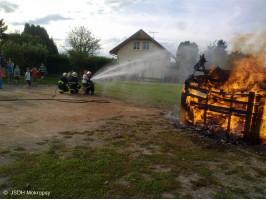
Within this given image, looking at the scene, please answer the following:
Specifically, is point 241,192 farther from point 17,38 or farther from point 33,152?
point 17,38

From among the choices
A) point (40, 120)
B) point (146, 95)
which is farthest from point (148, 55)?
point (40, 120)

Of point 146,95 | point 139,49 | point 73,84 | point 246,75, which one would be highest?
point 139,49

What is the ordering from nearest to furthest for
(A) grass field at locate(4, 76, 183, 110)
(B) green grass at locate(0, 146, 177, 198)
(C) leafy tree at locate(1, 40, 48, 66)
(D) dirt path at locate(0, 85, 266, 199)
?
(B) green grass at locate(0, 146, 177, 198), (D) dirt path at locate(0, 85, 266, 199), (A) grass field at locate(4, 76, 183, 110), (C) leafy tree at locate(1, 40, 48, 66)

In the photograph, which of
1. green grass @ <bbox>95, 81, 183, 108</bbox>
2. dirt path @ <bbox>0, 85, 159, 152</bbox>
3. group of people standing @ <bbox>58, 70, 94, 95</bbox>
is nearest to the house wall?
green grass @ <bbox>95, 81, 183, 108</bbox>

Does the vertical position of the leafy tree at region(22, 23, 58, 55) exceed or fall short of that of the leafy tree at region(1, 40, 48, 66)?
it exceeds it

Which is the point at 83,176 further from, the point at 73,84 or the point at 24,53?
the point at 24,53

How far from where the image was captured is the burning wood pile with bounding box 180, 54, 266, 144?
17.8ft

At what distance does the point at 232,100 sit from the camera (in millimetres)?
5777

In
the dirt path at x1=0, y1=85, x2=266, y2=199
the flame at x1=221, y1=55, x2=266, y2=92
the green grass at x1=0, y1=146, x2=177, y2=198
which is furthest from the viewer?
the flame at x1=221, y1=55, x2=266, y2=92

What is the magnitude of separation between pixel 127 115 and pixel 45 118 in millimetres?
3093

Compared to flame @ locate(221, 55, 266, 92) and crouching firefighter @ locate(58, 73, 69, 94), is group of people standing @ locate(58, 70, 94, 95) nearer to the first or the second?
crouching firefighter @ locate(58, 73, 69, 94)

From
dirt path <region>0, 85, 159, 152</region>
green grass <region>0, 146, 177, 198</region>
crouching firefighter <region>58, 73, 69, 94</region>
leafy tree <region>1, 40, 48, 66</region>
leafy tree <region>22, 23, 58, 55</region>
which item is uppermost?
leafy tree <region>22, 23, 58, 55</region>

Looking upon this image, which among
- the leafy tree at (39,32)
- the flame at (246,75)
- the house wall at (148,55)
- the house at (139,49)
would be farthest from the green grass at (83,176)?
the leafy tree at (39,32)

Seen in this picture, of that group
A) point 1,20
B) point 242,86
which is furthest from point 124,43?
point 242,86
